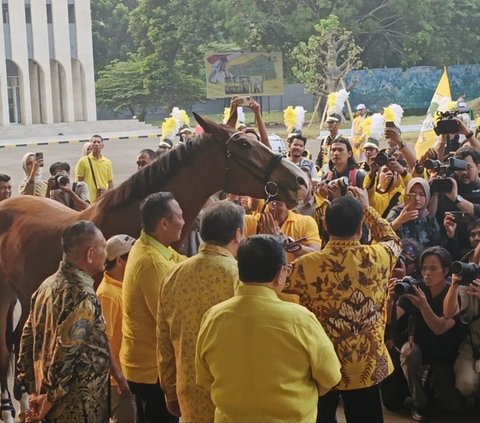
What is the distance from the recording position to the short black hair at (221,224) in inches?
164

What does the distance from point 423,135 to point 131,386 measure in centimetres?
799

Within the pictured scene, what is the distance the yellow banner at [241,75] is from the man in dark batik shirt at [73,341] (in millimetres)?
40117

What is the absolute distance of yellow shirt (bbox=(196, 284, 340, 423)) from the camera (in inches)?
134

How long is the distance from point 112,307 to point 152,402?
645 millimetres

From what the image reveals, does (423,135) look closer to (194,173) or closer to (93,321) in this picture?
(194,173)

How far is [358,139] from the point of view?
13.4 metres

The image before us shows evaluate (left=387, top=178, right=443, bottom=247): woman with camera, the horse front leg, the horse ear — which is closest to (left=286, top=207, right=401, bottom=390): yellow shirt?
the horse ear

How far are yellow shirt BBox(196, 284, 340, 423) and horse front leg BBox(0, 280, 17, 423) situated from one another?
11.7 ft

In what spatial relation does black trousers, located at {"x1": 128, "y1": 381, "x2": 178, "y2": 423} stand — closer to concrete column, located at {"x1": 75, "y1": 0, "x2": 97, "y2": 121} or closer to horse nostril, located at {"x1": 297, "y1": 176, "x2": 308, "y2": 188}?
horse nostril, located at {"x1": 297, "y1": 176, "x2": 308, "y2": 188}

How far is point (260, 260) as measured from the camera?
3545mm

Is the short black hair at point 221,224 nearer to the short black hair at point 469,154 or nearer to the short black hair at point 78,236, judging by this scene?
the short black hair at point 78,236

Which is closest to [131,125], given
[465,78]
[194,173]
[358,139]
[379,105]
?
[379,105]

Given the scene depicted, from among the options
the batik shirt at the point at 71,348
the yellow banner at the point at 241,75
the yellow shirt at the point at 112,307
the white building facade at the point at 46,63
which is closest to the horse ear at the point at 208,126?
the yellow shirt at the point at 112,307

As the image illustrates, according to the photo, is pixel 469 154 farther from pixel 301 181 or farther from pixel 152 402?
pixel 152 402
